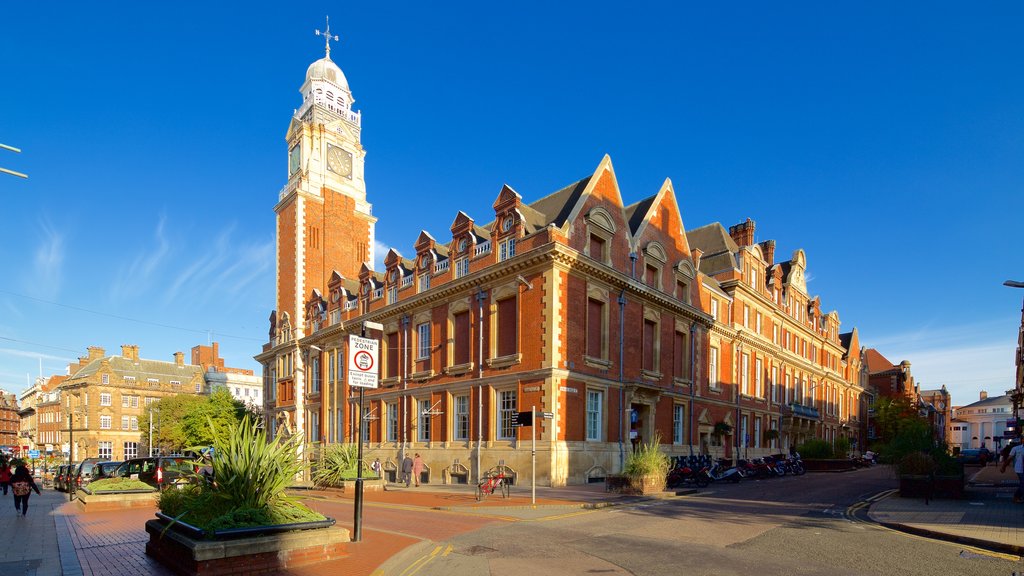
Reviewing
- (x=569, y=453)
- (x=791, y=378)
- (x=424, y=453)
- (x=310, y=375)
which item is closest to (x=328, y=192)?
(x=310, y=375)

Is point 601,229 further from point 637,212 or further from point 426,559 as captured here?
point 426,559

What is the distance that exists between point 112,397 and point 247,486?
88.1 m

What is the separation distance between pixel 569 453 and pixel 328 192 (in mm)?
34100

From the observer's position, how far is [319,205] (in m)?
50.9

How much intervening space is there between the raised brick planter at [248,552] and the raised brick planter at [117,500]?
1050cm

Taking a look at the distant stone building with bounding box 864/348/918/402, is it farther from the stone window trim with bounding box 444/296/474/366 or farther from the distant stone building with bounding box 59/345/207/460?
the distant stone building with bounding box 59/345/207/460

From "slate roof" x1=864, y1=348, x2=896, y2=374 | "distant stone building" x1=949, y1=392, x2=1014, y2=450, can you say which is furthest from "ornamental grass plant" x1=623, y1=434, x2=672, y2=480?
"distant stone building" x1=949, y1=392, x2=1014, y2=450

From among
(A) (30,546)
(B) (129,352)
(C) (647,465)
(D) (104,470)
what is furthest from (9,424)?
(C) (647,465)

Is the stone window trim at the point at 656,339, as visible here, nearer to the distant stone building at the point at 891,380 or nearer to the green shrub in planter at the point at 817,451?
the green shrub in planter at the point at 817,451

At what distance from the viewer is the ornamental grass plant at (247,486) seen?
8.98 metres

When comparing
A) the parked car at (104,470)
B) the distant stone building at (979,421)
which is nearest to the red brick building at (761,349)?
the parked car at (104,470)

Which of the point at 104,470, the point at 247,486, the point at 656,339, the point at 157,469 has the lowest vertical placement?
the point at 104,470

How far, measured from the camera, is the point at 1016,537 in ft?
36.9

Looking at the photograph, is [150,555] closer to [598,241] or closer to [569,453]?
[569,453]
